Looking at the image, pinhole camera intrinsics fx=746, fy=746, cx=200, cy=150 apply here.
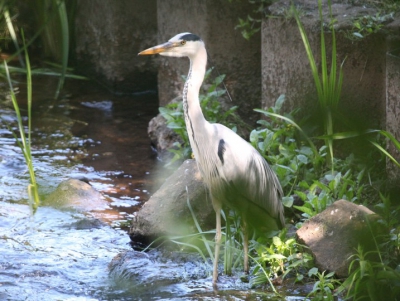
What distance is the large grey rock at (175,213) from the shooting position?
4301 millimetres

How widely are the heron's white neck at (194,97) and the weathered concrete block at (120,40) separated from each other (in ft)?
12.4

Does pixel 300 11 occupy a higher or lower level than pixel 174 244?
higher

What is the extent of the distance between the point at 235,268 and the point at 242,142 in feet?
2.22

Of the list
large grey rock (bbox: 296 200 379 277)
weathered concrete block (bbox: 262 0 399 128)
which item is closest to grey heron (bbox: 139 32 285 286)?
large grey rock (bbox: 296 200 379 277)

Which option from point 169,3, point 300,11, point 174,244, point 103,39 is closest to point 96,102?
point 103,39

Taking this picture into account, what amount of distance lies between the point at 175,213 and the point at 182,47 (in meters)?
1.00

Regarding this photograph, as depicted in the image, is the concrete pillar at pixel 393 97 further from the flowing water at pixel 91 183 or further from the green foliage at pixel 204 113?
the green foliage at pixel 204 113

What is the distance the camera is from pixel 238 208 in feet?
13.1

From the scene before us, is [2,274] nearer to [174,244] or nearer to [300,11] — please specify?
[174,244]

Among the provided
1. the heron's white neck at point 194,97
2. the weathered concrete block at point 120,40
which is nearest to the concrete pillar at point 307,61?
the heron's white neck at point 194,97

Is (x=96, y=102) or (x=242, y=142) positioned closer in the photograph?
(x=242, y=142)

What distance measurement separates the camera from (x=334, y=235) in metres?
3.59

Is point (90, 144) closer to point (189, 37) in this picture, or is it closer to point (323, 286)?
point (189, 37)

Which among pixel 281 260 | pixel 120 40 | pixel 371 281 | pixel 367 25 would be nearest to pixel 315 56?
pixel 367 25
